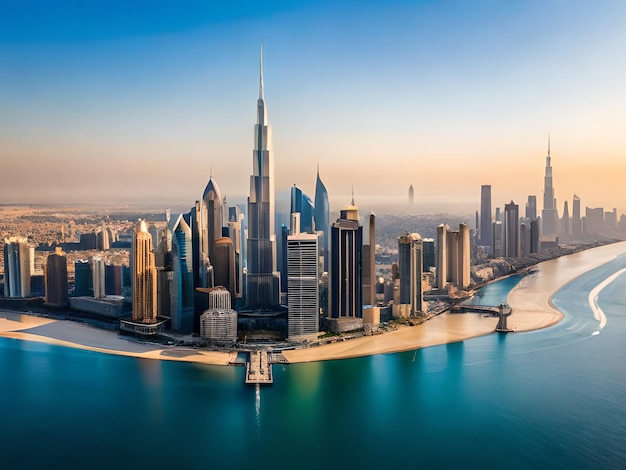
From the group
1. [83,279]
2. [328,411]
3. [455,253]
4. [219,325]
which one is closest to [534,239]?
[455,253]

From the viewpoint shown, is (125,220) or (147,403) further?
(125,220)

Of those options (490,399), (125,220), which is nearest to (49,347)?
(125,220)

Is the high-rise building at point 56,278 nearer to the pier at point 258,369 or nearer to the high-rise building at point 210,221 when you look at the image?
the high-rise building at point 210,221

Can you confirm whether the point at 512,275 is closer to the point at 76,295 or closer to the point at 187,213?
the point at 187,213

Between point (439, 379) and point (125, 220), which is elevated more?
point (125, 220)

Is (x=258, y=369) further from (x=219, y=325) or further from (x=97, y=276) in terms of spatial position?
(x=97, y=276)

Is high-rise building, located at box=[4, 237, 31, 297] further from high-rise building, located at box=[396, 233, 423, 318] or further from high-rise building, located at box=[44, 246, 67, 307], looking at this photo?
high-rise building, located at box=[396, 233, 423, 318]
